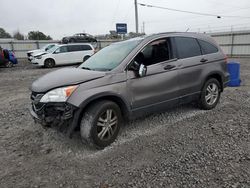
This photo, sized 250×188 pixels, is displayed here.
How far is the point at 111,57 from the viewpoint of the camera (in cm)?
390

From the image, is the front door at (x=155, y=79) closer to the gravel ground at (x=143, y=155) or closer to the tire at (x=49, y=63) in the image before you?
the gravel ground at (x=143, y=155)

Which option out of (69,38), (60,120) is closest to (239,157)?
(60,120)

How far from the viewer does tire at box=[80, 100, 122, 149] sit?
3.11 meters

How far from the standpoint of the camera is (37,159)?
10.3 feet

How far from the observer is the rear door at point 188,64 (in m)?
4.16

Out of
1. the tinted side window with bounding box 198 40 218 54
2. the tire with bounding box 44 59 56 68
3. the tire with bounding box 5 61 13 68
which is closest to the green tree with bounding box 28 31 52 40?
the tire with bounding box 5 61 13 68

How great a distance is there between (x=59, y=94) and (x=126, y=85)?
1075 millimetres

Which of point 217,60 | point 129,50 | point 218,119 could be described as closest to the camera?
point 129,50

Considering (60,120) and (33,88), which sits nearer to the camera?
(60,120)

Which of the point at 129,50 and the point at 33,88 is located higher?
the point at 129,50

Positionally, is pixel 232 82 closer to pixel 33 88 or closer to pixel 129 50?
pixel 129 50

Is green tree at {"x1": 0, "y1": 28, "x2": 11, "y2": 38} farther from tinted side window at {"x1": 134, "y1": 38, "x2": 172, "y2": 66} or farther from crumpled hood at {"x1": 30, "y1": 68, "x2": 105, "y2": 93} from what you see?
tinted side window at {"x1": 134, "y1": 38, "x2": 172, "y2": 66}

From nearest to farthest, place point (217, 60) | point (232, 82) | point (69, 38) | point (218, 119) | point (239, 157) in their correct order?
point (239, 157) < point (218, 119) < point (217, 60) < point (232, 82) < point (69, 38)

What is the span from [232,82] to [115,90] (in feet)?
18.0
